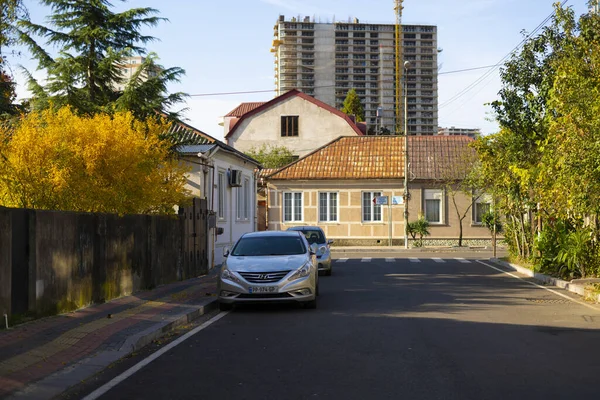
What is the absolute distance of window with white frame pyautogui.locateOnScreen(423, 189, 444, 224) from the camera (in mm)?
45781

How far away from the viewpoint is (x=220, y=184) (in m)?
27.4

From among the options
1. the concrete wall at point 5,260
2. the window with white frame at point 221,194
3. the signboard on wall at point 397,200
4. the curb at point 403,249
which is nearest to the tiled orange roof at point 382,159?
the signboard on wall at point 397,200

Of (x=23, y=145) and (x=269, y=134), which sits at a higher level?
(x=269, y=134)

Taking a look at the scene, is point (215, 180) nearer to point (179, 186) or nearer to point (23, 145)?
point (179, 186)

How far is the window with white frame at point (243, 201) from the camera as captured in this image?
104ft

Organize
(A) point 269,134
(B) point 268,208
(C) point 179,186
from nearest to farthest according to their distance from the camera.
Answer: (C) point 179,186
(B) point 268,208
(A) point 269,134

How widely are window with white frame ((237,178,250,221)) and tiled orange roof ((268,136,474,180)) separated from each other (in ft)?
41.9

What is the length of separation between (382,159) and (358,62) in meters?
115

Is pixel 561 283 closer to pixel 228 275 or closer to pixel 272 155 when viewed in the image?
pixel 228 275

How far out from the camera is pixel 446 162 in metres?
46.7

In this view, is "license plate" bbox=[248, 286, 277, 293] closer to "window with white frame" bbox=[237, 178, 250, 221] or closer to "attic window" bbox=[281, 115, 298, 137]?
"window with white frame" bbox=[237, 178, 250, 221]

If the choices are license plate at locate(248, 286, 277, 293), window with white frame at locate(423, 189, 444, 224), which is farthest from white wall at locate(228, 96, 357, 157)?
license plate at locate(248, 286, 277, 293)

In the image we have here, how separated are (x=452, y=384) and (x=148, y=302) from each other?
323 inches

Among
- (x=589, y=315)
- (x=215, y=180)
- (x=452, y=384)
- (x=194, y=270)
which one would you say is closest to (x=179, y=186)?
(x=194, y=270)
